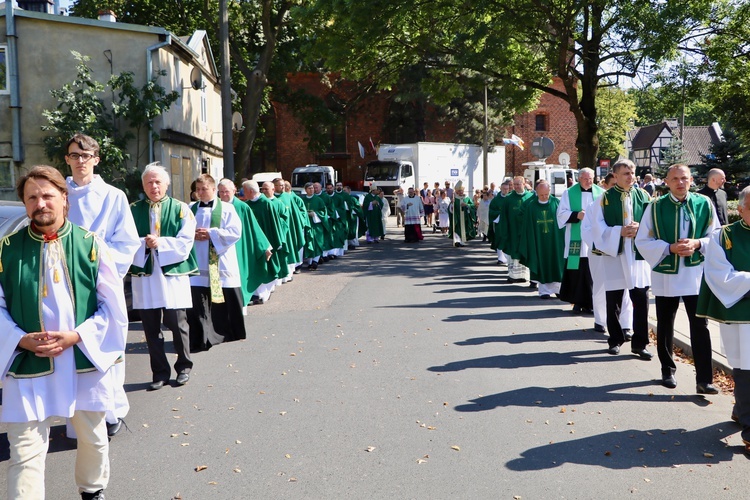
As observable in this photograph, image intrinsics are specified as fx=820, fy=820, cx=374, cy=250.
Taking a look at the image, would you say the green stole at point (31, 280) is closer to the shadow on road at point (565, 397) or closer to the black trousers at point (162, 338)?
the black trousers at point (162, 338)

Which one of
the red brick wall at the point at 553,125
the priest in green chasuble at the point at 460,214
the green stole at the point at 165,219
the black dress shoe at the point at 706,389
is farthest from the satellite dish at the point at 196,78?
the red brick wall at the point at 553,125

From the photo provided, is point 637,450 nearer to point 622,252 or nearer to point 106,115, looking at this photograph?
point 622,252

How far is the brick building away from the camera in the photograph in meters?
55.8

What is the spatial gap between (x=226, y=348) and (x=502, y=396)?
350 cm

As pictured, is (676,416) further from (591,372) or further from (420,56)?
(420,56)

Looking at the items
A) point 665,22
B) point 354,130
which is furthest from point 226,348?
point 354,130

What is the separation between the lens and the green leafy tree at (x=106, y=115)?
2106 cm

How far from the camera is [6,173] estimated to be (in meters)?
22.9

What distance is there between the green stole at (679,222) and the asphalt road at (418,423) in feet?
3.64

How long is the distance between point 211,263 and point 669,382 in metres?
4.65

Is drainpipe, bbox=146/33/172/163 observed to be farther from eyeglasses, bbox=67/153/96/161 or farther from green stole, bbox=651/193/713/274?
green stole, bbox=651/193/713/274

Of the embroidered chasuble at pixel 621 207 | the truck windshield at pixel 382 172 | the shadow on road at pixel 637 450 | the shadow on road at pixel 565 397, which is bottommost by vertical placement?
the shadow on road at pixel 637 450

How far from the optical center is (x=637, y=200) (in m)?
8.68

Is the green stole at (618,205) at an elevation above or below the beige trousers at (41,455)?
above
